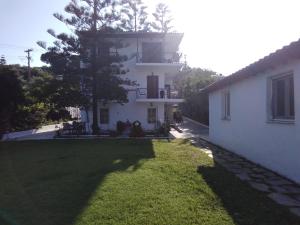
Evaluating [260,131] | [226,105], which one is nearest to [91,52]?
[226,105]

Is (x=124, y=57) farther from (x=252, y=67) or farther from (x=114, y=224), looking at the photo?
(x=114, y=224)

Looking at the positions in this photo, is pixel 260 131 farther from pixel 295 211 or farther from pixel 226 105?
pixel 226 105

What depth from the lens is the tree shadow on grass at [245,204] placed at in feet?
16.0

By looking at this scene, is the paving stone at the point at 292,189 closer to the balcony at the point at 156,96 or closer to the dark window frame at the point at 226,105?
the dark window frame at the point at 226,105

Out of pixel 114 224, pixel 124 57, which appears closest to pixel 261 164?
pixel 114 224

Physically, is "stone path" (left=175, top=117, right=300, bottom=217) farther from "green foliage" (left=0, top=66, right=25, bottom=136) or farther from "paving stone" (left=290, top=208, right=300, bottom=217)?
"green foliage" (left=0, top=66, right=25, bottom=136)

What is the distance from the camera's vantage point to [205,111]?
33906 millimetres

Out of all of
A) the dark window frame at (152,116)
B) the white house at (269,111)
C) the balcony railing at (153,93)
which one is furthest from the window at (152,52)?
the white house at (269,111)

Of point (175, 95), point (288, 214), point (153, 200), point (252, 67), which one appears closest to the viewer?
point (288, 214)

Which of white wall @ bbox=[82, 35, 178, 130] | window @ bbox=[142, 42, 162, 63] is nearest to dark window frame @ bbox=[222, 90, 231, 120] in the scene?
white wall @ bbox=[82, 35, 178, 130]

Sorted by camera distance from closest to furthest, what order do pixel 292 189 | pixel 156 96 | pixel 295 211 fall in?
1. pixel 295 211
2. pixel 292 189
3. pixel 156 96

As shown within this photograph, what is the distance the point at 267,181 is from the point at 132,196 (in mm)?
3082

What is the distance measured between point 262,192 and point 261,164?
2.91 m

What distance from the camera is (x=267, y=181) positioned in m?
7.39
